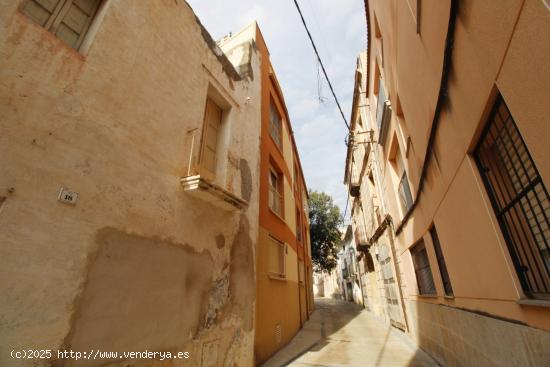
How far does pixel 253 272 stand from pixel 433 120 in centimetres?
461

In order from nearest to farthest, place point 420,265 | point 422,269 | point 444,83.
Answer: point 444,83
point 422,269
point 420,265

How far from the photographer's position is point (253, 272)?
5930mm

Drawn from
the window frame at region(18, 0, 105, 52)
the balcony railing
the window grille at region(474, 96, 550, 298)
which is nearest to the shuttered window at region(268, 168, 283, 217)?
the balcony railing

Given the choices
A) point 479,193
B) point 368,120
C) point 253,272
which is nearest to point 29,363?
point 253,272

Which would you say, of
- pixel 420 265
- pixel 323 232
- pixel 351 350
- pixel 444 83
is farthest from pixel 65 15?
pixel 323 232

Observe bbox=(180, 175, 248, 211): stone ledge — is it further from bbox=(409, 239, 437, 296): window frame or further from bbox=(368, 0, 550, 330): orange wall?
bbox=(409, 239, 437, 296): window frame

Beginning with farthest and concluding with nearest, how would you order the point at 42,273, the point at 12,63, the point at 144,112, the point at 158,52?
the point at 158,52 → the point at 144,112 → the point at 12,63 → the point at 42,273

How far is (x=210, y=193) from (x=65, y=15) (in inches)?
121

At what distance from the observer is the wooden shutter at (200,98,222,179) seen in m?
5.39

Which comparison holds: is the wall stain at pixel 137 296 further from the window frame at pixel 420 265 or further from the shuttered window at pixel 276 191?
the window frame at pixel 420 265

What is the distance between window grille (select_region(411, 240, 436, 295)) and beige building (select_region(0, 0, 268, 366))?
4.49m

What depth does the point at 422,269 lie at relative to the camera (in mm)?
6945

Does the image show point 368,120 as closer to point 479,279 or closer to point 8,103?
point 479,279

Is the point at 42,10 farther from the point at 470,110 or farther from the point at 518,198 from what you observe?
the point at 518,198
